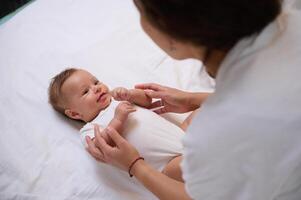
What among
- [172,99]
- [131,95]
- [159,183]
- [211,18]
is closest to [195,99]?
[172,99]

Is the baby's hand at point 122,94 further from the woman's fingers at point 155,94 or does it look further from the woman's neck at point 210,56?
the woman's neck at point 210,56

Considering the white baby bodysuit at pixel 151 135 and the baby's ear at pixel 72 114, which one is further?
the baby's ear at pixel 72 114

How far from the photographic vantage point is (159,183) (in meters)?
0.89

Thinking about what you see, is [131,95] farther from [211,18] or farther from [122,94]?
[211,18]

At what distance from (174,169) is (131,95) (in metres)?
0.28

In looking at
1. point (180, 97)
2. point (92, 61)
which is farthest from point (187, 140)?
point (92, 61)

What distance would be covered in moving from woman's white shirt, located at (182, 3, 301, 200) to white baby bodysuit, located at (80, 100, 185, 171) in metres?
0.34

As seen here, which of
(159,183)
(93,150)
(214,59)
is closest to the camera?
(214,59)

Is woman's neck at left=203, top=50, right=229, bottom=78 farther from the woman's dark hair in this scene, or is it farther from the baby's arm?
the baby's arm

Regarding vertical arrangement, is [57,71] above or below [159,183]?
above

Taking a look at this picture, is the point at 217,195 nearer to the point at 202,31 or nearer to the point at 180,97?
the point at 202,31

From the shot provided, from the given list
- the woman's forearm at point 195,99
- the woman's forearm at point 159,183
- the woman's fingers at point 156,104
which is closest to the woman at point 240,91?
the woman's forearm at point 159,183

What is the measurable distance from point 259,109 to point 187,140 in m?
0.14

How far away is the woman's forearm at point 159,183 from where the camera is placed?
859mm
